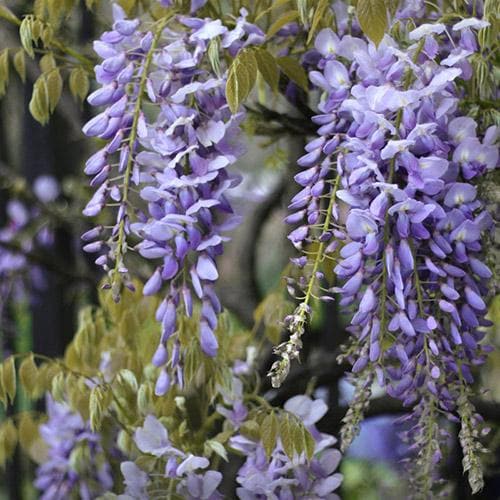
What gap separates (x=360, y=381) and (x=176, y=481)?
299 millimetres

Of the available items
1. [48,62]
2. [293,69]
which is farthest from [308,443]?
[48,62]

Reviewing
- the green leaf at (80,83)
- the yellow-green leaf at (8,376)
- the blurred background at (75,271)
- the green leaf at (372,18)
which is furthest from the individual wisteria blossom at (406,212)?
the blurred background at (75,271)

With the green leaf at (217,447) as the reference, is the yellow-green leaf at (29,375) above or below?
above

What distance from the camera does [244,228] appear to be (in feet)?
6.32

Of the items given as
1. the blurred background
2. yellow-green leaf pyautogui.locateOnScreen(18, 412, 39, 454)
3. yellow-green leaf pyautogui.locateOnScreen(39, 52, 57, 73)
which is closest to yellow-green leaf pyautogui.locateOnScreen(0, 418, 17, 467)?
yellow-green leaf pyautogui.locateOnScreen(18, 412, 39, 454)

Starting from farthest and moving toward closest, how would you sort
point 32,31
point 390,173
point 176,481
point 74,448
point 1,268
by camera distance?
point 1,268 → point 74,448 → point 176,481 → point 32,31 → point 390,173

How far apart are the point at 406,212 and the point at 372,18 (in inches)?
7.0

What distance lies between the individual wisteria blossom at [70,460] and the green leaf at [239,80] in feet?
2.04

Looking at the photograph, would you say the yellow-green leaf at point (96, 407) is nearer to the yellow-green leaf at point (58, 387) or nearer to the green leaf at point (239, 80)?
the yellow-green leaf at point (58, 387)

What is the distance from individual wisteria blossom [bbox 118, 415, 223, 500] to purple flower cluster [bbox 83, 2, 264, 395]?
143 mm

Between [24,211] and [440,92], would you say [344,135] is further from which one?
[24,211]

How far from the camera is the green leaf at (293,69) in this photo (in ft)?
3.26

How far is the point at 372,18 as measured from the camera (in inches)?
34.0

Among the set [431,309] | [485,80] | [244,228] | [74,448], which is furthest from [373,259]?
[244,228]
